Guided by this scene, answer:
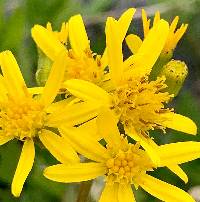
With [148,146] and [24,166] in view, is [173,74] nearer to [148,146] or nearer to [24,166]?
[148,146]

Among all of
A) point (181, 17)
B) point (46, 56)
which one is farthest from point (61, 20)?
point (46, 56)

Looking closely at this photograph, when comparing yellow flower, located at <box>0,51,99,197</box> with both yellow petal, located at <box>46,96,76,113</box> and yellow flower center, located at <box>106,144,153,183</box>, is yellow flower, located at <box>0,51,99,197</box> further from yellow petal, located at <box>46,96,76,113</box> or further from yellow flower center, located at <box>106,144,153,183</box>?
yellow flower center, located at <box>106,144,153,183</box>

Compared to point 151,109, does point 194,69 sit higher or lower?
lower

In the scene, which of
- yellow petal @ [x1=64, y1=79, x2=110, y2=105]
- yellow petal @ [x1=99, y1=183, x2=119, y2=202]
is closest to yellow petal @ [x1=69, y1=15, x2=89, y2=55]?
yellow petal @ [x1=64, y1=79, x2=110, y2=105]

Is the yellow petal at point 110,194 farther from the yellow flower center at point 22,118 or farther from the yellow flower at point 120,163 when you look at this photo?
the yellow flower center at point 22,118

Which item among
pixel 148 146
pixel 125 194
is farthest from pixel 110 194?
pixel 148 146

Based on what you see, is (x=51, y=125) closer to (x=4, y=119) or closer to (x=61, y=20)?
(x=4, y=119)
